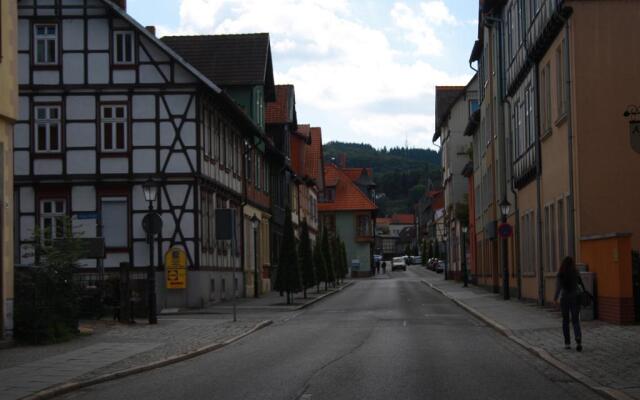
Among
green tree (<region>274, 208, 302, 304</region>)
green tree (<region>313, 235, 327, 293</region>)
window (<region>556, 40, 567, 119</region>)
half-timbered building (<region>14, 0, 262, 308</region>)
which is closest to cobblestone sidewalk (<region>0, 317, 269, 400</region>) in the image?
half-timbered building (<region>14, 0, 262, 308</region>)

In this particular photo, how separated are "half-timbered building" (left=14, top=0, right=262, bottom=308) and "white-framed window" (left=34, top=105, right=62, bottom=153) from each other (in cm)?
4

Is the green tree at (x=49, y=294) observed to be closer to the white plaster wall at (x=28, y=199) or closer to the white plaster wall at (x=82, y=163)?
the white plaster wall at (x=82, y=163)

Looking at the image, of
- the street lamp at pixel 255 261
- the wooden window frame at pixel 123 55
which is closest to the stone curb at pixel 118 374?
the wooden window frame at pixel 123 55

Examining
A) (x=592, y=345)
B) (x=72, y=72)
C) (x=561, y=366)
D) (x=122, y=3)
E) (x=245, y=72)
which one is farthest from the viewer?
(x=245, y=72)

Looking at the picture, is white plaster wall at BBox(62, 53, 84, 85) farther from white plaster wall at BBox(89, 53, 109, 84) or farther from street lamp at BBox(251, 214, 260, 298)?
street lamp at BBox(251, 214, 260, 298)

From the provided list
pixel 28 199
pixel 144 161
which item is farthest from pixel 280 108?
pixel 28 199

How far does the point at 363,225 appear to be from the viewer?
108 meters

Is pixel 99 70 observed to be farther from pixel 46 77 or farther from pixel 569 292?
pixel 569 292

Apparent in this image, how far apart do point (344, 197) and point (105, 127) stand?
7135 cm

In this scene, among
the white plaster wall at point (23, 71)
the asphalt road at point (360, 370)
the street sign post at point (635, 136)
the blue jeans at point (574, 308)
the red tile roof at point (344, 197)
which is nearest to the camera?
the asphalt road at point (360, 370)

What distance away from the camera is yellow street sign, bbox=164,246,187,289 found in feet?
121

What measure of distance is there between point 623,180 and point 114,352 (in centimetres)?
1418

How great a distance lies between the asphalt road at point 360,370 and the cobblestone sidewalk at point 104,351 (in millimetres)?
641

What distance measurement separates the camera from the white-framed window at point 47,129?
3784 cm
